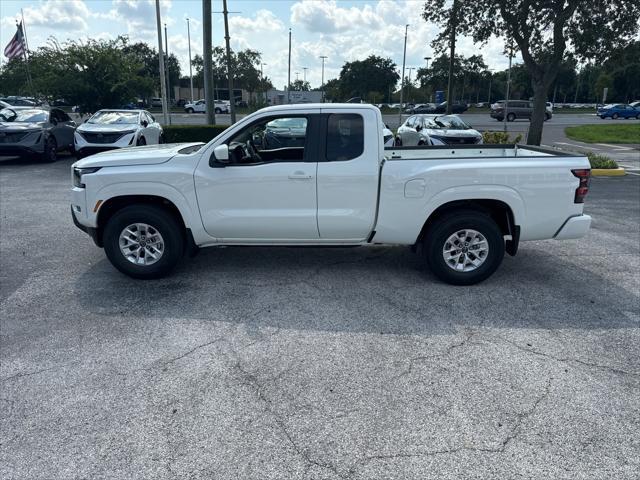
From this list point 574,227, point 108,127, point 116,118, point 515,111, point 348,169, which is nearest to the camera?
point 348,169

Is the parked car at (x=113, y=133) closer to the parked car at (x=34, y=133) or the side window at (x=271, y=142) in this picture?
the parked car at (x=34, y=133)

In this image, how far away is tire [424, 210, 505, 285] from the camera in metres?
5.36

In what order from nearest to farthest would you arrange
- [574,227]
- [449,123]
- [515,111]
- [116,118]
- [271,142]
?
1. [574,227]
2. [271,142]
3. [116,118]
4. [449,123]
5. [515,111]

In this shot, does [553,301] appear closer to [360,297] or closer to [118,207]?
[360,297]

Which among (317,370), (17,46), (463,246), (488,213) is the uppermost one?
(17,46)

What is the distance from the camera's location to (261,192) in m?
5.33

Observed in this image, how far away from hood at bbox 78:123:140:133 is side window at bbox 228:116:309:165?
9714mm

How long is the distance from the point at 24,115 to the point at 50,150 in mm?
1432

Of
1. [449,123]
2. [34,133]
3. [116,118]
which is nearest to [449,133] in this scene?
[449,123]

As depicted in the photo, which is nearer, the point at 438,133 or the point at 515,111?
the point at 438,133

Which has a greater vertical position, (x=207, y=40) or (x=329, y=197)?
(x=207, y=40)

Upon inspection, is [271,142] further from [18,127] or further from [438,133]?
[18,127]

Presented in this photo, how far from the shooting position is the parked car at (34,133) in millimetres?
14166

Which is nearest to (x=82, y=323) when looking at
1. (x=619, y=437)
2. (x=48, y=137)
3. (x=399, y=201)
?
→ (x=399, y=201)
